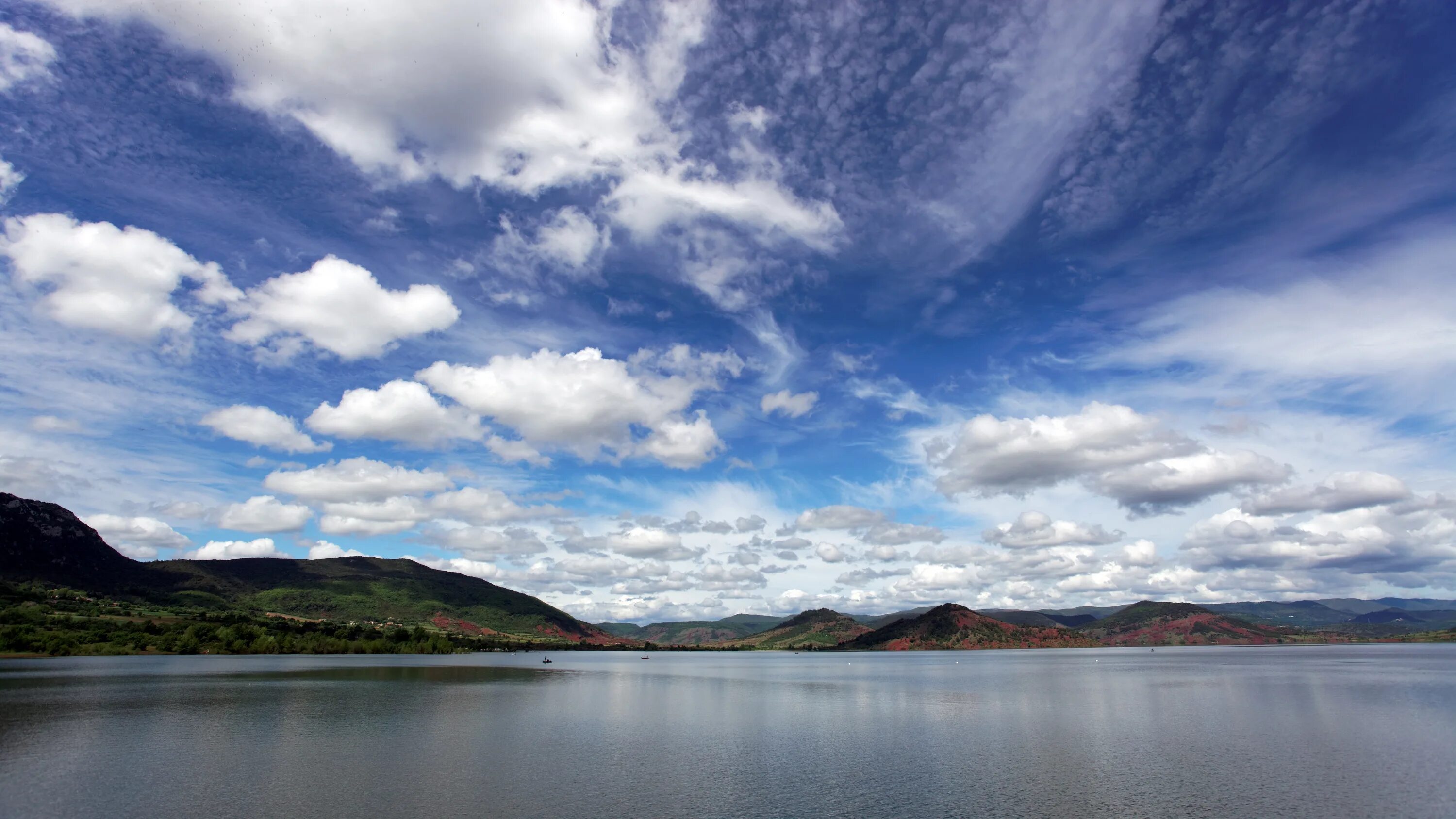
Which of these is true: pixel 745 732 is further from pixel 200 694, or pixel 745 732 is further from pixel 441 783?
pixel 200 694

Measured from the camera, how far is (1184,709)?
9262 centimetres

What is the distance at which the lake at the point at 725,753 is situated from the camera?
43.1 m

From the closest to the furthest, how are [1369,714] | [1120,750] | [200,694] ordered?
[1120,750] → [1369,714] → [200,694]

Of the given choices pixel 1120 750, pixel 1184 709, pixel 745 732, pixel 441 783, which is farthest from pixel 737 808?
pixel 1184 709

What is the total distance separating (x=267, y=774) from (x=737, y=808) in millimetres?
34251

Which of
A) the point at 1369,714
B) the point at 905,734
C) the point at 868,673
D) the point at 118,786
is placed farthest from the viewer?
the point at 868,673

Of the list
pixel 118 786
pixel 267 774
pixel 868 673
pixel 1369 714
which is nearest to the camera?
pixel 118 786

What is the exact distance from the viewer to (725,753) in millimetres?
61531

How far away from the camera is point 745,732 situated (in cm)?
7475

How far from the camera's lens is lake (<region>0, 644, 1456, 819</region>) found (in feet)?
141

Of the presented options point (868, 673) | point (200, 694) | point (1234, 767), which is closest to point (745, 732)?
point (1234, 767)

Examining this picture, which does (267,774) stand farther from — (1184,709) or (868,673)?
(868,673)

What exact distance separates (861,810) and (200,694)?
111 meters

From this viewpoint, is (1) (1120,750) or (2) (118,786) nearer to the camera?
(2) (118,786)
